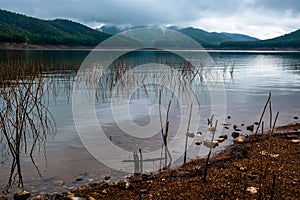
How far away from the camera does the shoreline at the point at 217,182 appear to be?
5.33 meters

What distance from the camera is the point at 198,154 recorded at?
834cm

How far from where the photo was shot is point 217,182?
5.82 metres

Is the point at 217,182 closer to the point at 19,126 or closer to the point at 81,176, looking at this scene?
the point at 81,176

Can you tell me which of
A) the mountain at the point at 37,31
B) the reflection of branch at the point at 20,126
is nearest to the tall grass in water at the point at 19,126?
the reflection of branch at the point at 20,126

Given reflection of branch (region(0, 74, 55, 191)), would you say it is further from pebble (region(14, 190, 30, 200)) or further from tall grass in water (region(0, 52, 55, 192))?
pebble (region(14, 190, 30, 200))

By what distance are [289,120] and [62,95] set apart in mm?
11921

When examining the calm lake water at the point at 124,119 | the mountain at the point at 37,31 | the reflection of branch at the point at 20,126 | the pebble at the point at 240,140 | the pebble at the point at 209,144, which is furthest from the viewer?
the mountain at the point at 37,31

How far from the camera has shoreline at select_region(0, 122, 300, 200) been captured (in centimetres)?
→ 533

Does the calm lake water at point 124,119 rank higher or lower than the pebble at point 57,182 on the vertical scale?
higher

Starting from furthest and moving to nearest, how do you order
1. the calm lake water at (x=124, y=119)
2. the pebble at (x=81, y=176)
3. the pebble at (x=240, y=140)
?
1. the pebble at (x=240, y=140)
2. the calm lake water at (x=124, y=119)
3. the pebble at (x=81, y=176)

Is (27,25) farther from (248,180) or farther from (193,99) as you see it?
(248,180)

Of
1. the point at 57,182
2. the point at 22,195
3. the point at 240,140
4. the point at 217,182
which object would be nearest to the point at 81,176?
the point at 57,182

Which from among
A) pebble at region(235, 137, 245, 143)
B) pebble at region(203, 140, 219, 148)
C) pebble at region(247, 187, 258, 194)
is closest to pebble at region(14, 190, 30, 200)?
pebble at region(247, 187, 258, 194)

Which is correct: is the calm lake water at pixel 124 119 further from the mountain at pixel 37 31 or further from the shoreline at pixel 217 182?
the mountain at pixel 37 31
